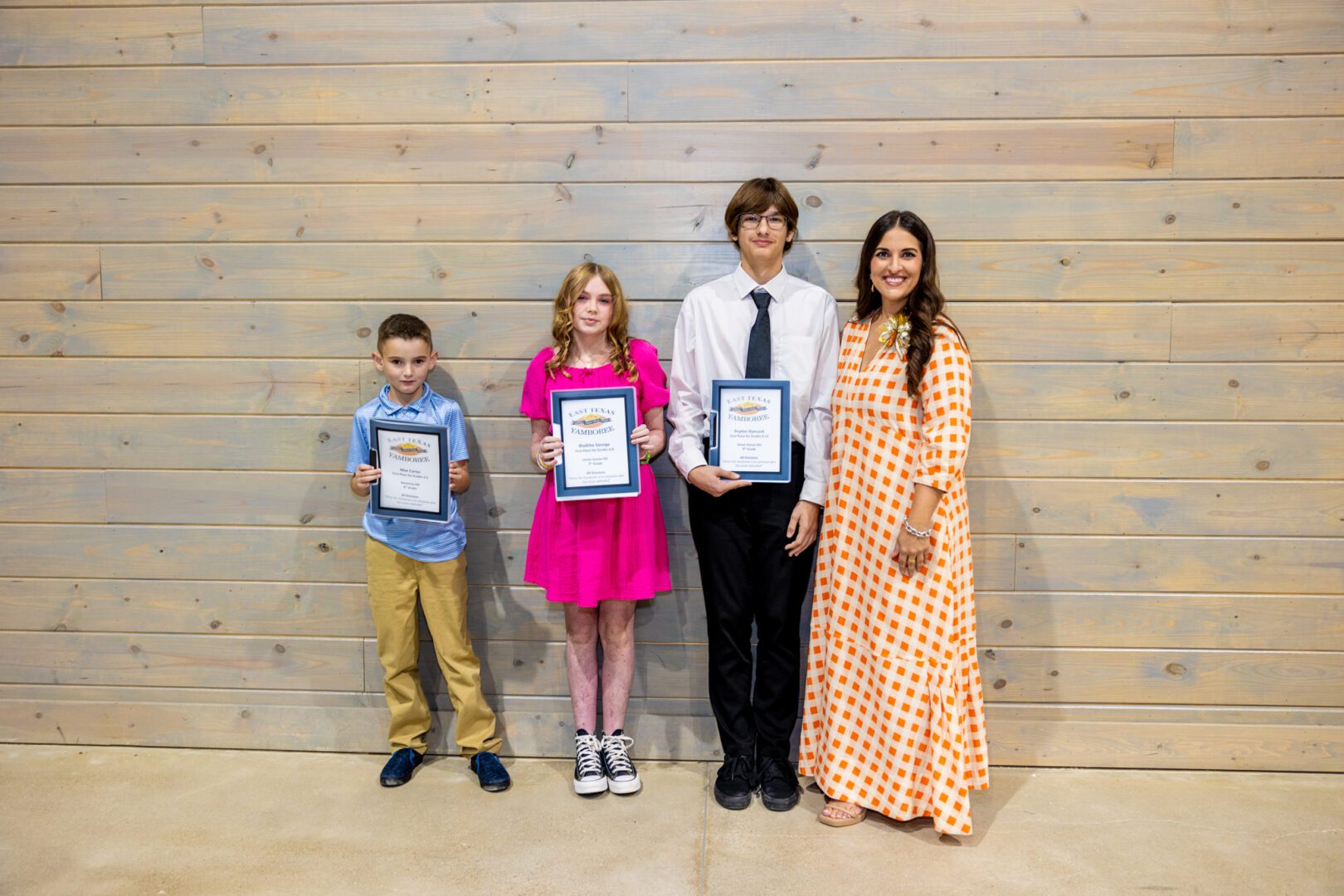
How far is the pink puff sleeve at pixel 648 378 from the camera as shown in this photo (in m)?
2.64

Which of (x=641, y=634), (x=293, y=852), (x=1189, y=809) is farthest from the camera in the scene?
(x=641, y=634)

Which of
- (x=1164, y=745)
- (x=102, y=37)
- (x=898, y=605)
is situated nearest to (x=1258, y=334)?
(x=1164, y=745)

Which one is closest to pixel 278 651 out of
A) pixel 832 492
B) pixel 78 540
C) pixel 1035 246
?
pixel 78 540

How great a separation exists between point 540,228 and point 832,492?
1.10 metres

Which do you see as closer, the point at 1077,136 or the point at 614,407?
the point at 614,407

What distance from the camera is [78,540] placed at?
3023 millimetres

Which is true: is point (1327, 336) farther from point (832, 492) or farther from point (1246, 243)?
point (832, 492)

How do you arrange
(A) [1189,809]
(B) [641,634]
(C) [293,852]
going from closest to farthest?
1. (C) [293,852]
2. (A) [1189,809]
3. (B) [641,634]

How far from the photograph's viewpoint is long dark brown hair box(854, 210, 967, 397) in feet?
7.78

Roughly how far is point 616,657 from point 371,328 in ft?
3.83

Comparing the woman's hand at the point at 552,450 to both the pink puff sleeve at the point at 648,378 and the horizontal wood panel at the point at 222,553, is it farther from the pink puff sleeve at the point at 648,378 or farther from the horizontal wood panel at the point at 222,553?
the horizontal wood panel at the point at 222,553

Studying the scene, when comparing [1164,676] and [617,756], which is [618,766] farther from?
[1164,676]

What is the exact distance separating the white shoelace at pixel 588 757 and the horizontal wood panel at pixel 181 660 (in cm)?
73

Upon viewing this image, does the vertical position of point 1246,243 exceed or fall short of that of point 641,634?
it exceeds it
